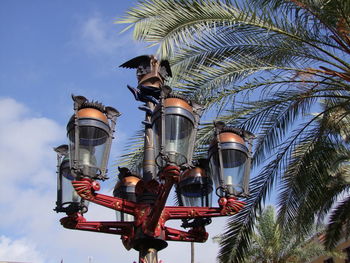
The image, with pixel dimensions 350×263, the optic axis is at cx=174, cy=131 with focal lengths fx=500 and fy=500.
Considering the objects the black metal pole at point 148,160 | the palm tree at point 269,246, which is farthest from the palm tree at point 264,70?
the palm tree at point 269,246

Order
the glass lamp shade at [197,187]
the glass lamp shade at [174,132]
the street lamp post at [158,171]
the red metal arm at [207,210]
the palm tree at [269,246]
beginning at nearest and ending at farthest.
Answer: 1. the glass lamp shade at [174,132]
2. the street lamp post at [158,171]
3. the red metal arm at [207,210]
4. the glass lamp shade at [197,187]
5. the palm tree at [269,246]

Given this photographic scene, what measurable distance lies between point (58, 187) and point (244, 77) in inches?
162

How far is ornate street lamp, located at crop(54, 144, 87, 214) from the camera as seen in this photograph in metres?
4.94

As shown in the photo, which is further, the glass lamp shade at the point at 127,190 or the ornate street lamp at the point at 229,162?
the glass lamp shade at the point at 127,190

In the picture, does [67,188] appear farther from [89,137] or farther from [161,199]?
[161,199]

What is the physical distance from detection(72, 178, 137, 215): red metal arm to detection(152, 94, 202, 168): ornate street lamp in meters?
0.65

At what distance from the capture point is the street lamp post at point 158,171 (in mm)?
4270

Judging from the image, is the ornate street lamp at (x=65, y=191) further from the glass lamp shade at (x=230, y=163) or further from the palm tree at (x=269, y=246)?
the palm tree at (x=269, y=246)

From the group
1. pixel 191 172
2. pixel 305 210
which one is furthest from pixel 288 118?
pixel 191 172

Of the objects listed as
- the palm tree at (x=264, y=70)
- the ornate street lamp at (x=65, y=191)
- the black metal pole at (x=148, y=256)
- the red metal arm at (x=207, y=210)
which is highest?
the palm tree at (x=264, y=70)

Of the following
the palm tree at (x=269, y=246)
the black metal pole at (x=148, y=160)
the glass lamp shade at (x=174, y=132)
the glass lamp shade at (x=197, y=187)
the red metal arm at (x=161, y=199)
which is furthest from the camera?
the palm tree at (x=269, y=246)

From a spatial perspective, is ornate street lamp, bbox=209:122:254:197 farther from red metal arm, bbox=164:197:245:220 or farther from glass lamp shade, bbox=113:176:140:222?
glass lamp shade, bbox=113:176:140:222

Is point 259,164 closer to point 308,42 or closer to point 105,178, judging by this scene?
point 308,42

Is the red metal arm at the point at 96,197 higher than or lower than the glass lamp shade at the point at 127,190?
lower
